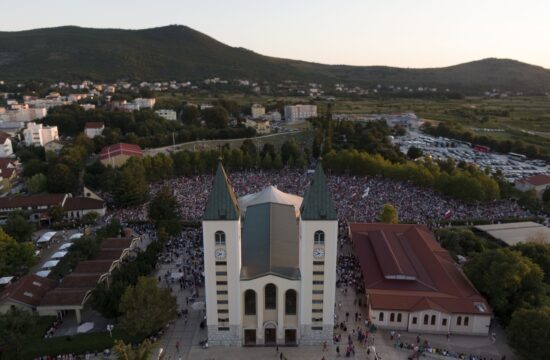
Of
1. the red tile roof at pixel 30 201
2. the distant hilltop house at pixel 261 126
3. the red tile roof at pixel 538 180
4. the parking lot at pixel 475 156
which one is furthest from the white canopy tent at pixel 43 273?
the distant hilltop house at pixel 261 126

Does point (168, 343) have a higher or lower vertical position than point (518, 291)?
lower

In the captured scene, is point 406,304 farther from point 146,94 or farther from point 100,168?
point 146,94

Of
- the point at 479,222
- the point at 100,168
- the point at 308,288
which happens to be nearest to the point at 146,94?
the point at 100,168

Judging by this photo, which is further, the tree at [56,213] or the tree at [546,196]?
the tree at [546,196]

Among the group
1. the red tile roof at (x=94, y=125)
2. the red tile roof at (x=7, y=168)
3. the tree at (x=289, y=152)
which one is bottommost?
the red tile roof at (x=7, y=168)

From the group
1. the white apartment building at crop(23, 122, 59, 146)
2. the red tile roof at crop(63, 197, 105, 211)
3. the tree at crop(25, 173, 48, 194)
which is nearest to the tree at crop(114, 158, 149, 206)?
the red tile roof at crop(63, 197, 105, 211)

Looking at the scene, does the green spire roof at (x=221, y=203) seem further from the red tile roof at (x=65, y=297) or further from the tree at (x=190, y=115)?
the tree at (x=190, y=115)

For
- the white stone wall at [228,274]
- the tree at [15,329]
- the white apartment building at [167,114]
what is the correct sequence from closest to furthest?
the tree at [15,329]
the white stone wall at [228,274]
the white apartment building at [167,114]

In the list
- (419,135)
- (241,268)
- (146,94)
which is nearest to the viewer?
(241,268)
